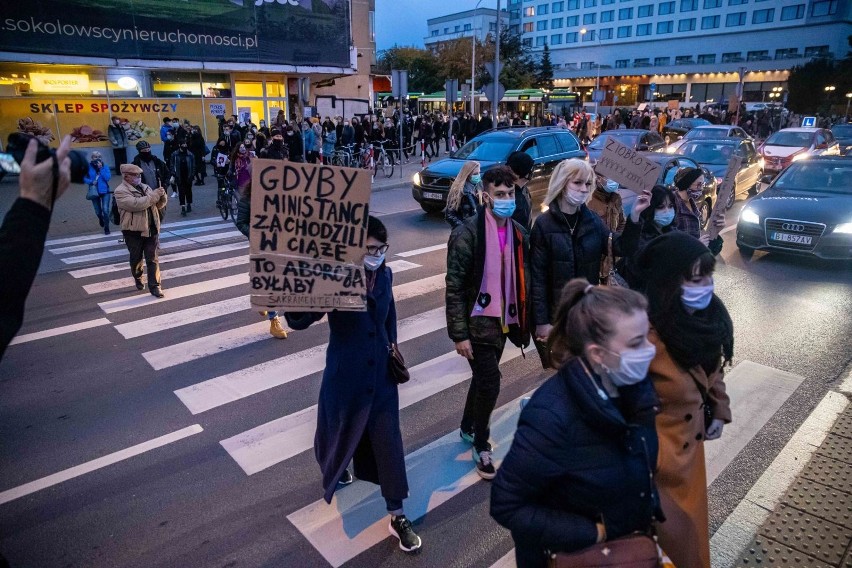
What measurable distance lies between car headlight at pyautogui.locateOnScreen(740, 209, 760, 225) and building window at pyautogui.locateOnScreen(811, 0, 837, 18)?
7393 centimetres

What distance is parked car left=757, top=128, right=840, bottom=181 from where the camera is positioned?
699 inches

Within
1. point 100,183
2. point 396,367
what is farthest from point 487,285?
point 100,183

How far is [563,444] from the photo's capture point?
1.86 metres

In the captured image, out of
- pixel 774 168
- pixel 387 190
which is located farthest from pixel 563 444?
pixel 774 168

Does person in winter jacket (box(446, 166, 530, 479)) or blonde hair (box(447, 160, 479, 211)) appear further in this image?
blonde hair (box(447, 160, 479, 211))

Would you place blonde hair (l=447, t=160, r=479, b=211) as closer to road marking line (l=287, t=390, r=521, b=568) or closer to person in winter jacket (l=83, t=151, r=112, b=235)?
road marking line (l=287, t=390, r=521, b=568)

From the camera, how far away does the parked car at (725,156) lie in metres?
13.8

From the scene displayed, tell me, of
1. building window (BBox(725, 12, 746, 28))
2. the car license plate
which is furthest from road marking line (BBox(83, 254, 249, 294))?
building window (BBox(725, 12, 746, 28))

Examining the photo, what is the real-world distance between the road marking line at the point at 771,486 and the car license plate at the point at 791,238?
489 cm

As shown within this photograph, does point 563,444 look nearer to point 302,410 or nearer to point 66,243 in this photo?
point 302,410

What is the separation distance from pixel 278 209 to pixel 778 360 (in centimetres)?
551

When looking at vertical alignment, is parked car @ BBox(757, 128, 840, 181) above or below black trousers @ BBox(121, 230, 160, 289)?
above

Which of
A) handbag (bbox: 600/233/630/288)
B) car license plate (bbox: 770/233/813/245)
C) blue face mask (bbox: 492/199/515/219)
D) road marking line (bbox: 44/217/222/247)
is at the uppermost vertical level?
blue face mask (bbox: 492/199/515/219)

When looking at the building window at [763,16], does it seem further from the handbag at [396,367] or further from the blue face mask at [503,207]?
the handbag at [396,367]
